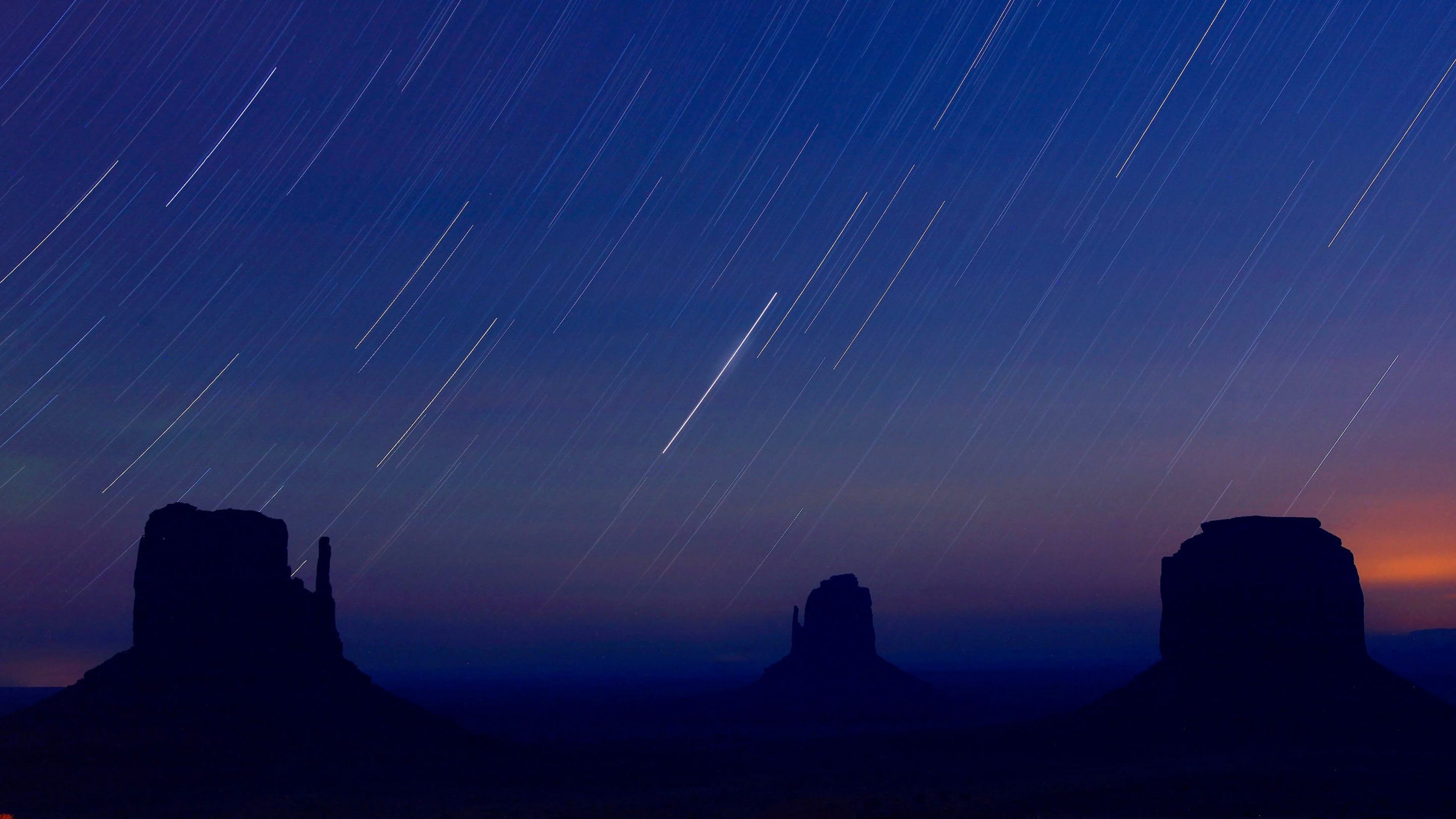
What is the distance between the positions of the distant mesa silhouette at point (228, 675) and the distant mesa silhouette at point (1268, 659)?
53.1 metres

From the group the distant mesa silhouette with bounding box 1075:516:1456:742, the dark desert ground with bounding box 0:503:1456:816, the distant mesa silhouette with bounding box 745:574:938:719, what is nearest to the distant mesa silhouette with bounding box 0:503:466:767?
the dark desert ground with bounding box 0:503:1456:816

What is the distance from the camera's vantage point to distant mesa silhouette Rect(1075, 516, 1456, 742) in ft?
248

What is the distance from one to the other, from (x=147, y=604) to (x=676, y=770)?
38.3 metres

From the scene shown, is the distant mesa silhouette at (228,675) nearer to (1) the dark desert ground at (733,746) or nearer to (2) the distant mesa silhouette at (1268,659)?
(1) the dark desert ground at (733,746)

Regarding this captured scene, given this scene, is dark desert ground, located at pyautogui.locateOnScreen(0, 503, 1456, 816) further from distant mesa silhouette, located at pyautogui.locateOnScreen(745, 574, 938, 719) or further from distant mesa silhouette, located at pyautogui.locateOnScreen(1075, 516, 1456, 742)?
distant mesa silhouette, located at pyautogui.locateOnScreen(745, 574, 938, 719)

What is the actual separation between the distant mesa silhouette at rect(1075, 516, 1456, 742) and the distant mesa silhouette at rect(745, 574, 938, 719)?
7449cm

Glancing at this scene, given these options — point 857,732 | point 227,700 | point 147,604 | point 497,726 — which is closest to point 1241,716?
point 857,732

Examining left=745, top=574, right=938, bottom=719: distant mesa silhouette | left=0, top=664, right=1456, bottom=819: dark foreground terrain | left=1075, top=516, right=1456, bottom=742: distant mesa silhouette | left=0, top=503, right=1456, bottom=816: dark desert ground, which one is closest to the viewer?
left=0, top=664, right=1456, bottom=819: dark foreground terrain

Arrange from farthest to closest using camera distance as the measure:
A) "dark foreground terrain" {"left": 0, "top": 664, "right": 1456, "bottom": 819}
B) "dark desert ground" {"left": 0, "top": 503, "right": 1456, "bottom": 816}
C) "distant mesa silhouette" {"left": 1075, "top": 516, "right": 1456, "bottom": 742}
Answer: "distant mesa silhouette" {"left": 1075, "top": 516, "right": 1456, "bottom": 742}
"dark desert ground" {"left": 0, "top": 503, "right": 1456, "bottom": 816}
"dark foreground terrain" {"left": 0, "top": 664, "right": 1456, "bottom": 819}

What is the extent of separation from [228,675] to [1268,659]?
7257 cm

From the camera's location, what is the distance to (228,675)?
7431 cm

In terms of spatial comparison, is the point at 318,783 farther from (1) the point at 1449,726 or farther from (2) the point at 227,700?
(1) the point at 1449,726

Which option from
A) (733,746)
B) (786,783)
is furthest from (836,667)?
(786,783)

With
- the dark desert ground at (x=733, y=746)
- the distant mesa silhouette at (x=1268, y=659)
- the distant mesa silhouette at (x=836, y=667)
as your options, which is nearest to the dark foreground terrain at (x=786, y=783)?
the dark desert ground at (x=733, y=746)
